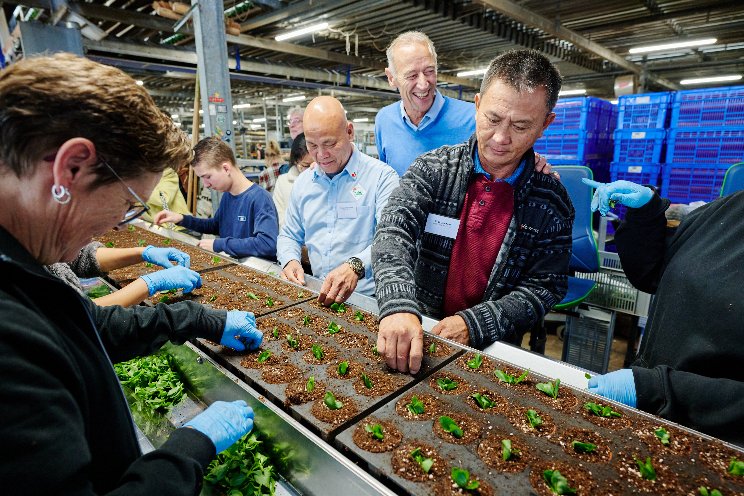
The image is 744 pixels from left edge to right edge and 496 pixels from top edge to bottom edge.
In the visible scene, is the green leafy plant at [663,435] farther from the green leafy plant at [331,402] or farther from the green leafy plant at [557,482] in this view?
the green leafy plant at [331,402]

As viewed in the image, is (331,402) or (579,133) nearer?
(331,402)

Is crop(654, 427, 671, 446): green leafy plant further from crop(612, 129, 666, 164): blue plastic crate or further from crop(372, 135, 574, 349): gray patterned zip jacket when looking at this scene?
crop(612, 129, 666, 164): blue plastic crate

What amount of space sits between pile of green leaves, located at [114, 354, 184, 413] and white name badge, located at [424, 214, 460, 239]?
1.23m

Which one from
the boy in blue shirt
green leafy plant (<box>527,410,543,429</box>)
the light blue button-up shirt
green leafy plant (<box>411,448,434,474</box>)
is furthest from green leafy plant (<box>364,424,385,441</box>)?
the boy in blue shirt

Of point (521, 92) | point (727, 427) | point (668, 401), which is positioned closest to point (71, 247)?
point (521, 92)

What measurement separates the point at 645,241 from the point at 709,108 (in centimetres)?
438

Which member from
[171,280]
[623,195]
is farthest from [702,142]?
[171,280]

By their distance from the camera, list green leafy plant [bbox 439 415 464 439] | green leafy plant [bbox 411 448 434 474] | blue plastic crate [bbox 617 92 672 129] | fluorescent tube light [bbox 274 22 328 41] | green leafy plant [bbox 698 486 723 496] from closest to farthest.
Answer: green leafy plant [bbox 698 486 723 496]
green leafy plant [bbox 411 448 434 474]
green leafy plant [bbox 439 415 464 439]
blue plastic crate [bbox 617 92 672 129]
fluorescent tube light [bbox 274 22 328 41]

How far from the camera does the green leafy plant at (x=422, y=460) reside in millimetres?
974

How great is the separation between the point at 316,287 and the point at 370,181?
0.76 metres

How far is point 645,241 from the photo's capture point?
1.66m

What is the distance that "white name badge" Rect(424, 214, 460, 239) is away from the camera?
68.9 inches

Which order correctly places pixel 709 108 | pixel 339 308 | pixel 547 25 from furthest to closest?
pixel 547 25 < pixel 709 108 < pixel 339 308

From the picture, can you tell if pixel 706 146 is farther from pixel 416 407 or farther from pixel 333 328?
pixel 416 407
